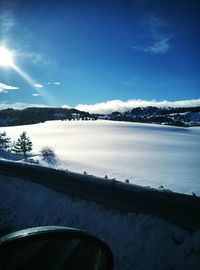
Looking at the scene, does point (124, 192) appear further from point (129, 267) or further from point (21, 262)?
point (21, 262)

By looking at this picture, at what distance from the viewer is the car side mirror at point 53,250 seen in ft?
6.36

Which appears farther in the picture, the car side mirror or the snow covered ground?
the snow covered ground

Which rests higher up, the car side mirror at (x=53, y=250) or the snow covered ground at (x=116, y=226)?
the car side mirror at (x=53, y=250)

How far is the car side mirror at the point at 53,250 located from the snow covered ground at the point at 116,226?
1.89m

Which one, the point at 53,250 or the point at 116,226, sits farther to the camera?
the point at 116,226

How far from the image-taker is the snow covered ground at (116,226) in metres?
4.11

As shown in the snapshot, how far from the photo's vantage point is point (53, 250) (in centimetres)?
233

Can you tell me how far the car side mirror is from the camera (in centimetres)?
194

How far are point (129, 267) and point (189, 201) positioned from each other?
59.4 inches

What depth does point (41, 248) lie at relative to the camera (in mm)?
2258

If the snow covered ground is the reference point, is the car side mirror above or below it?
above

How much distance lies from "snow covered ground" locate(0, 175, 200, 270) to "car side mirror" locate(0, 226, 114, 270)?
6.20 ft

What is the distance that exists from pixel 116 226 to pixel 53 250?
3.00 m

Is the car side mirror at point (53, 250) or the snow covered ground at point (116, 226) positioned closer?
the car side mirror at point (53, 250)
